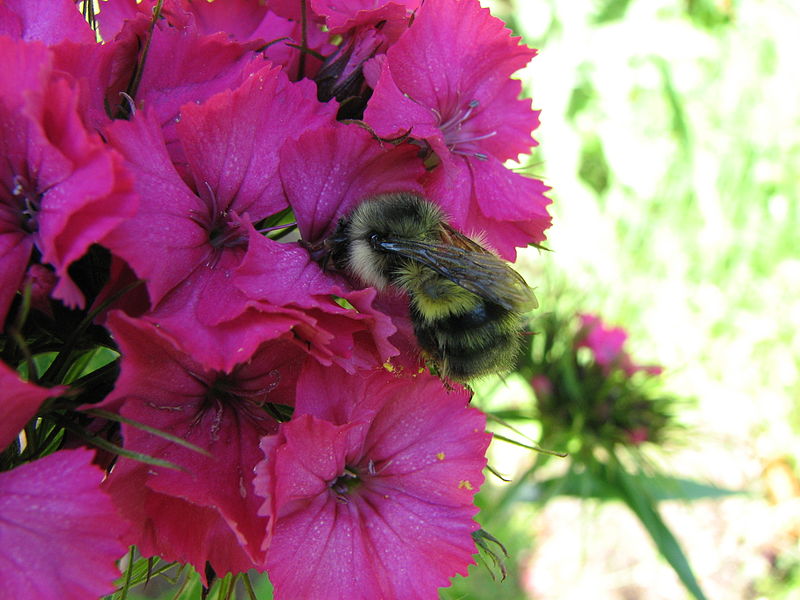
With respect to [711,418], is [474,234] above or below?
above

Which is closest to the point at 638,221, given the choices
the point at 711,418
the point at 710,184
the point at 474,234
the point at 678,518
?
the point at 710,184

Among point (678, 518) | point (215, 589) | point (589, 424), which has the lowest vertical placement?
point (678, 518)

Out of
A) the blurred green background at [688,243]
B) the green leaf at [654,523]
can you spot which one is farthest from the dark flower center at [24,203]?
the blurred green background at [688,243]

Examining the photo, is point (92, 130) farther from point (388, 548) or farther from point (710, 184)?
point (710, 184)

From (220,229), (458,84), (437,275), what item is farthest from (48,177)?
(458,84)

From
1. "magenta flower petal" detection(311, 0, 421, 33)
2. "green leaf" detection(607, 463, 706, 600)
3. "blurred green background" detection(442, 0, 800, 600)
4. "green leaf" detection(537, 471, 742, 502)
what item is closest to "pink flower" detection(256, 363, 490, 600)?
"magenta flower petal" detection(311, 0, 421, 33)

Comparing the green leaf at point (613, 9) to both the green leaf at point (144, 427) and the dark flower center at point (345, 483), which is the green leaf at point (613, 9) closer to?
the dark flower center at point (345, 483)
